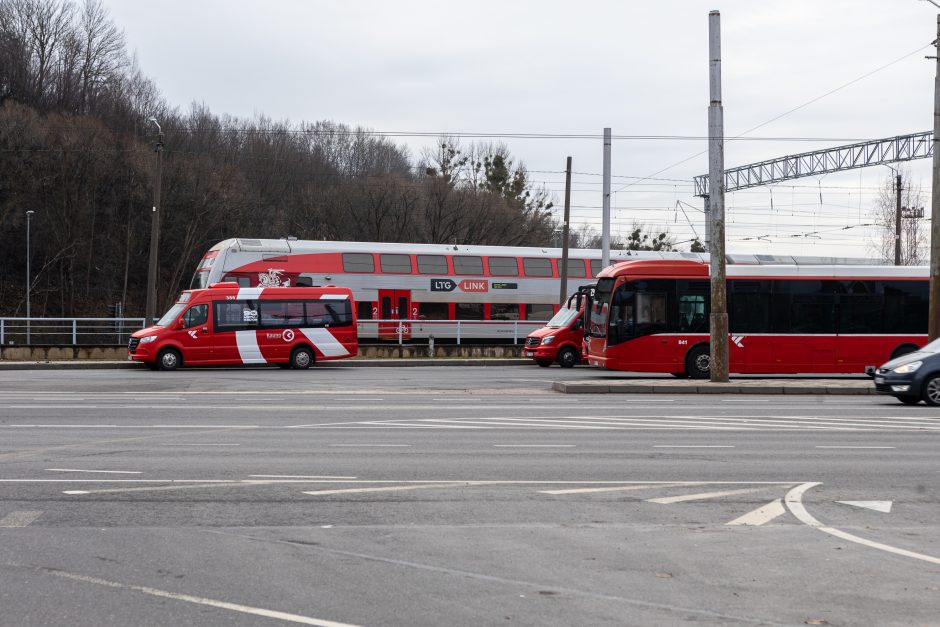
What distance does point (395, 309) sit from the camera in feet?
138

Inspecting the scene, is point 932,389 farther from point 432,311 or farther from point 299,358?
point 432,311

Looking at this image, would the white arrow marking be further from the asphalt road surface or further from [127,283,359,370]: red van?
[127,283,359,370]: red van

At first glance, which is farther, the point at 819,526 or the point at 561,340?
the point at 561,340

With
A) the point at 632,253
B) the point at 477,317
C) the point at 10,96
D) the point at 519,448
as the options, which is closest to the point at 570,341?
the point at 477,317

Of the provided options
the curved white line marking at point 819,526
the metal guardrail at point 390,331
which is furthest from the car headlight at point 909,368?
the metal guardrail at point 390,331

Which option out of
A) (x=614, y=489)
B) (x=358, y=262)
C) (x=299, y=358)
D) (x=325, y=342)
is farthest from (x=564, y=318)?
(x=614, y=489)

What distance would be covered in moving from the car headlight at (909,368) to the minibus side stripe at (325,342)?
17.5m

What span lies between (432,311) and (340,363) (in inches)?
281

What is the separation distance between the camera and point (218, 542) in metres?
7.89

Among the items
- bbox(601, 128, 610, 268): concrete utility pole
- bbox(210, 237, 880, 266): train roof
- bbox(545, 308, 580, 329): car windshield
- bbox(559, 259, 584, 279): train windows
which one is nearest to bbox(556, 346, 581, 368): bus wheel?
bbox(545, 308, 580, 329): car windshield

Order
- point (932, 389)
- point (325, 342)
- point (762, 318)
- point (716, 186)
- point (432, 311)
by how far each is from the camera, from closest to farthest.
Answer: point (932, 389), point (716, 186), point (762, 318), point (325, 342), point (432, 311)

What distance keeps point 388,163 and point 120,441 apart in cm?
7153

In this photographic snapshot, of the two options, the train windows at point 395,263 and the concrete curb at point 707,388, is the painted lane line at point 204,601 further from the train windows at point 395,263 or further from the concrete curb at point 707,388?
the train windows at point 395,263

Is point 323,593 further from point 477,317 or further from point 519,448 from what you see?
point 477,317
